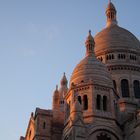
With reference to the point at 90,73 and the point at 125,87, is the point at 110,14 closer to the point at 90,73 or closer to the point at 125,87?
the point at 125,87

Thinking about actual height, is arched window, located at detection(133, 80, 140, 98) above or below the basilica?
A: above

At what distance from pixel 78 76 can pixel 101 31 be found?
15.9 meters

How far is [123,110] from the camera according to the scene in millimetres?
38781

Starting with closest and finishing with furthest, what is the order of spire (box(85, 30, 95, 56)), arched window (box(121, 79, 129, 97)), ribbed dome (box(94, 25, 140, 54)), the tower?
1. the tower
2. spire (box(85, 30, 95, 56))
3. arched window (box(121, 79, 129, 97))
4. ribbed dome (box(94, 25, 140, 54))

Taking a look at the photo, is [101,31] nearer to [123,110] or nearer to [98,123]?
[123,110]

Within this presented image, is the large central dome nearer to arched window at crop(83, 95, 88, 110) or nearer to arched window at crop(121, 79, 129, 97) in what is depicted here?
arched window at crop(83, 95, 88, 110)

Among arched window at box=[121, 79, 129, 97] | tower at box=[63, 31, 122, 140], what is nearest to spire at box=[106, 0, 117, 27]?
arched window at box=[121, 79, 129, 97]

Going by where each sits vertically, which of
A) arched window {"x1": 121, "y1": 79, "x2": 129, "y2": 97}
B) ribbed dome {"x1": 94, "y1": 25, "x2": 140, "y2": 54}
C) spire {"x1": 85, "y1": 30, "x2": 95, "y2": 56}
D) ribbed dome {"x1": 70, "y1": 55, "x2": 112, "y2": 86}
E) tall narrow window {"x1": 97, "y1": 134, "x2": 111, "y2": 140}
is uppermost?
ribbed dome {"x1": 94, "y1": 25, "x2": 140, "y2": 54}

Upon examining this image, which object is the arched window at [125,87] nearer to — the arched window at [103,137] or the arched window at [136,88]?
the arched window at [136,88]

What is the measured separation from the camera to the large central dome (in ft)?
120

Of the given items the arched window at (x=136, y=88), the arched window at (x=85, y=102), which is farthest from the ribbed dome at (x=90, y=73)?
the arched window at (x=136, y=88)

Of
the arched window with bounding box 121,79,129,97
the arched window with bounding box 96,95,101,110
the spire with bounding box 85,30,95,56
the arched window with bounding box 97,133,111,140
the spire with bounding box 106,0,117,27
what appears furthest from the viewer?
the spire with bounding box 106,0,117,27

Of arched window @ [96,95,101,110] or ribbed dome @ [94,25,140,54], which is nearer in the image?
arched window @ [96,95,101,110]

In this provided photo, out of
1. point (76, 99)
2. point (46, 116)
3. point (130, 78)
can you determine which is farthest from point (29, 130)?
point (130, 78)
